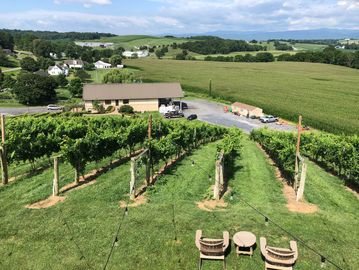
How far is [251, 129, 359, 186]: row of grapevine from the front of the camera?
920 inches

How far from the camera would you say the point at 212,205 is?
18.4m

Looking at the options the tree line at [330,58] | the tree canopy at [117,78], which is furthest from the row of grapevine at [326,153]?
the tree line at [330,58]

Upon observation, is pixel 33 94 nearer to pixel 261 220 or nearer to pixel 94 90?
pixel 94 90

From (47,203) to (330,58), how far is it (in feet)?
550

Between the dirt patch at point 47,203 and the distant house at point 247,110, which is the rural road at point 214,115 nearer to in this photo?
the distant house at point 247,110

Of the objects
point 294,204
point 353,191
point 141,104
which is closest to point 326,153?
point 353,191

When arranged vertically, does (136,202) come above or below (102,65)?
above

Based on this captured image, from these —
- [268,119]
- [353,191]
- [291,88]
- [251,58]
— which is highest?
[353,191]

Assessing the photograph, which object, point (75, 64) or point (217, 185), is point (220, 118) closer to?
point (217, 185)

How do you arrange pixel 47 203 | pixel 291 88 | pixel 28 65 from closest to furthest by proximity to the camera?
pixel 47 203, pixel 291 88, pixel 28 65

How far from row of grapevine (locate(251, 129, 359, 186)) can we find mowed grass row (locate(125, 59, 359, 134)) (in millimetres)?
23209

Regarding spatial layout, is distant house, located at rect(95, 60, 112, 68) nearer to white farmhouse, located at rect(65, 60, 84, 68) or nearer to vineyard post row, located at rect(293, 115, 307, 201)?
white farmhouse, located at rect(65, 60, 84, 68)

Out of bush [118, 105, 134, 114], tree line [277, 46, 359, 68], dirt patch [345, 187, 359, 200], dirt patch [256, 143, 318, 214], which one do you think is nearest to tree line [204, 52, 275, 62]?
tree line [277, 46, 359, 68]

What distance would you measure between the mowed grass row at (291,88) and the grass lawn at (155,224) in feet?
121
